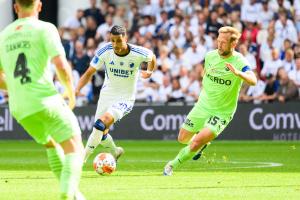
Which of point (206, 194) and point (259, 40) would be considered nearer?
point (206, 194)

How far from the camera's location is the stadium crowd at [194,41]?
26.2 m

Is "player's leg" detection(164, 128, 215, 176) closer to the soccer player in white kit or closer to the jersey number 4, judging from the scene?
the soccer player in white kit

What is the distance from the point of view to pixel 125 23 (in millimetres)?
30344

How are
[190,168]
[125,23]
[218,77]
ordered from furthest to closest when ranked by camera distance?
[125,23] → [190,168] → [218,77]

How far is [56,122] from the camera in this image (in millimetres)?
9141

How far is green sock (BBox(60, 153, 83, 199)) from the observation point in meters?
8.99

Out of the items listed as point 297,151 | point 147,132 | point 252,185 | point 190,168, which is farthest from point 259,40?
point 252,185

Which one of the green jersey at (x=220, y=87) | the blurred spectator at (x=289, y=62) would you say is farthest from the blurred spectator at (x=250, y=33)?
the green jersey at (x=220, y=87)

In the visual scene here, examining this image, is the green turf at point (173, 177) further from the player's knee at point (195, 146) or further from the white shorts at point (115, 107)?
the white shorts at point (115, 107)

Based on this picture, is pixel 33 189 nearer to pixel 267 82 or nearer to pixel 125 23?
pixel 267 82

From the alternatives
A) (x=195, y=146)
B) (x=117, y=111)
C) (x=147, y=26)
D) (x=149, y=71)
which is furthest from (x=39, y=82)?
(x=147, y=26)

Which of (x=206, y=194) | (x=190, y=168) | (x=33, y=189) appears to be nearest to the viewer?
(x=206, y=194)

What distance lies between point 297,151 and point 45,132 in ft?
43.5

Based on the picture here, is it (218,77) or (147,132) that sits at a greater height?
(218,77)
